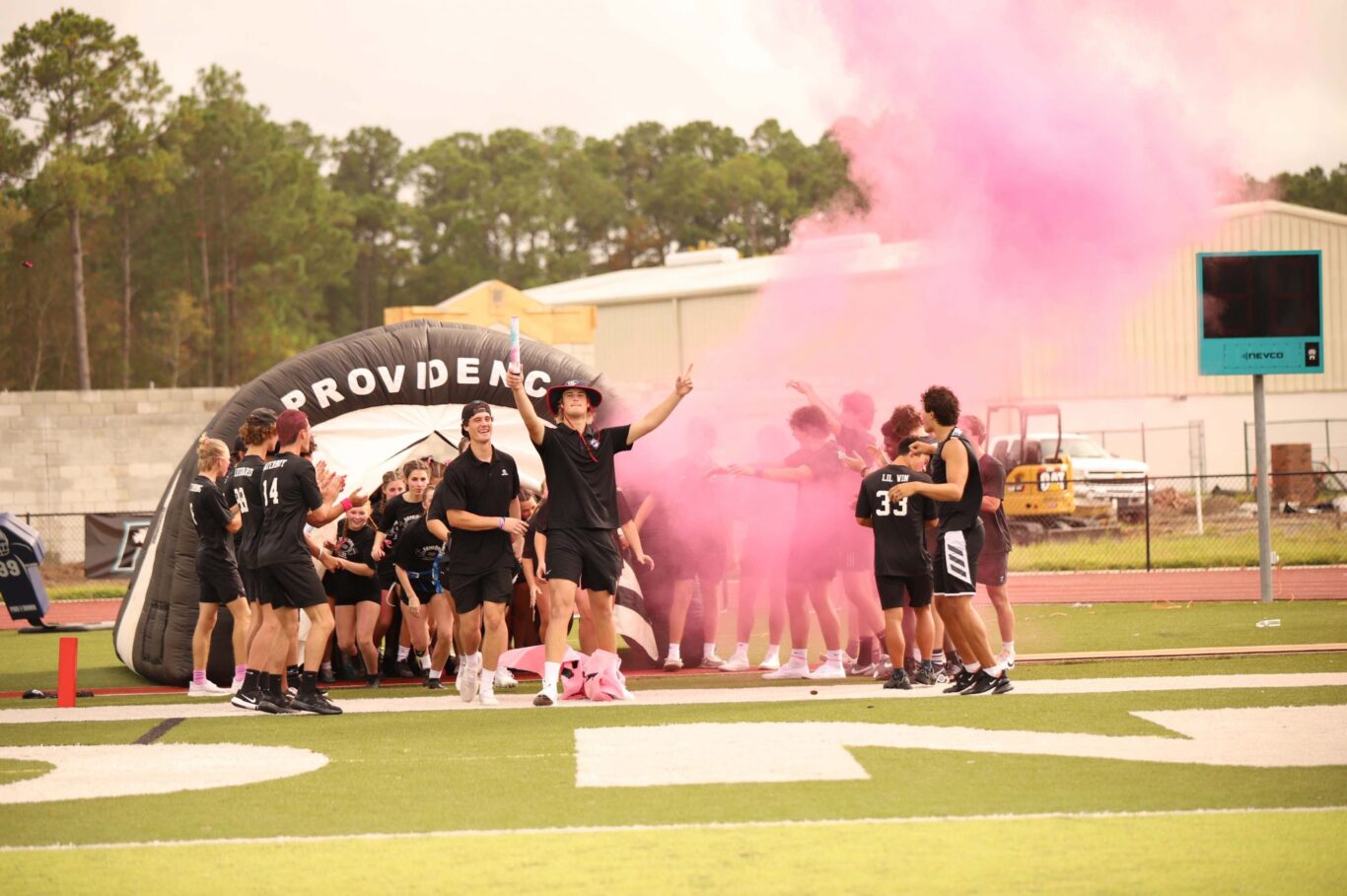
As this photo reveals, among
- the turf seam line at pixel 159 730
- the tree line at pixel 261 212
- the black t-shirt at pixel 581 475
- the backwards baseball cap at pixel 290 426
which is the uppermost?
the tree line at pixel 261 212

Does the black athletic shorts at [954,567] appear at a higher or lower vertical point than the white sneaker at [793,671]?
higher

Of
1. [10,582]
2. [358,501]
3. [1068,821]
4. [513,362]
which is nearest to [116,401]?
[10,582]

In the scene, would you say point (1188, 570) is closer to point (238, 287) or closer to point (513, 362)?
point (513, 362)

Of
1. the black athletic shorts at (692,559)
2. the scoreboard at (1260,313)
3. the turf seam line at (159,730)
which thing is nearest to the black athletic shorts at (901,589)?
the black athletic shorts at (692,559)

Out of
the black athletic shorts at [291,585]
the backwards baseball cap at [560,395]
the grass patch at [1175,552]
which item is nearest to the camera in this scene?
the black athletic shorts at [291,585]

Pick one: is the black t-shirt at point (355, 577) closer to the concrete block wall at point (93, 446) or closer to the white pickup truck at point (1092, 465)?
the concrete block wall at point (93, 446)

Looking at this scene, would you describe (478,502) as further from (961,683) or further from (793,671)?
(961,683)

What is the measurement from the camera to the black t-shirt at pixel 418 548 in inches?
442

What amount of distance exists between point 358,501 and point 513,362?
2151 millimetres

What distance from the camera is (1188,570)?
20.2 metres

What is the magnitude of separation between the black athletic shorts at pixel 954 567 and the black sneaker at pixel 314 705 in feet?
12.2

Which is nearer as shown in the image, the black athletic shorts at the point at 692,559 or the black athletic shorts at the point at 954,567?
the black athletic shorts at the point at 954,567

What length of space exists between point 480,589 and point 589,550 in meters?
0.78

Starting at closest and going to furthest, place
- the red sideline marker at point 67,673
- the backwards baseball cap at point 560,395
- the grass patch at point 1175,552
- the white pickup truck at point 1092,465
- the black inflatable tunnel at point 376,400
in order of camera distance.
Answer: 1. the backwards baseball cap at point 560,395
2. the red sideline marker at point 67,673
3. the black inflatable tunnel at point 376,400
4. the grass patch at point 1175,552
5. the white pickup truck at point 1092,465
